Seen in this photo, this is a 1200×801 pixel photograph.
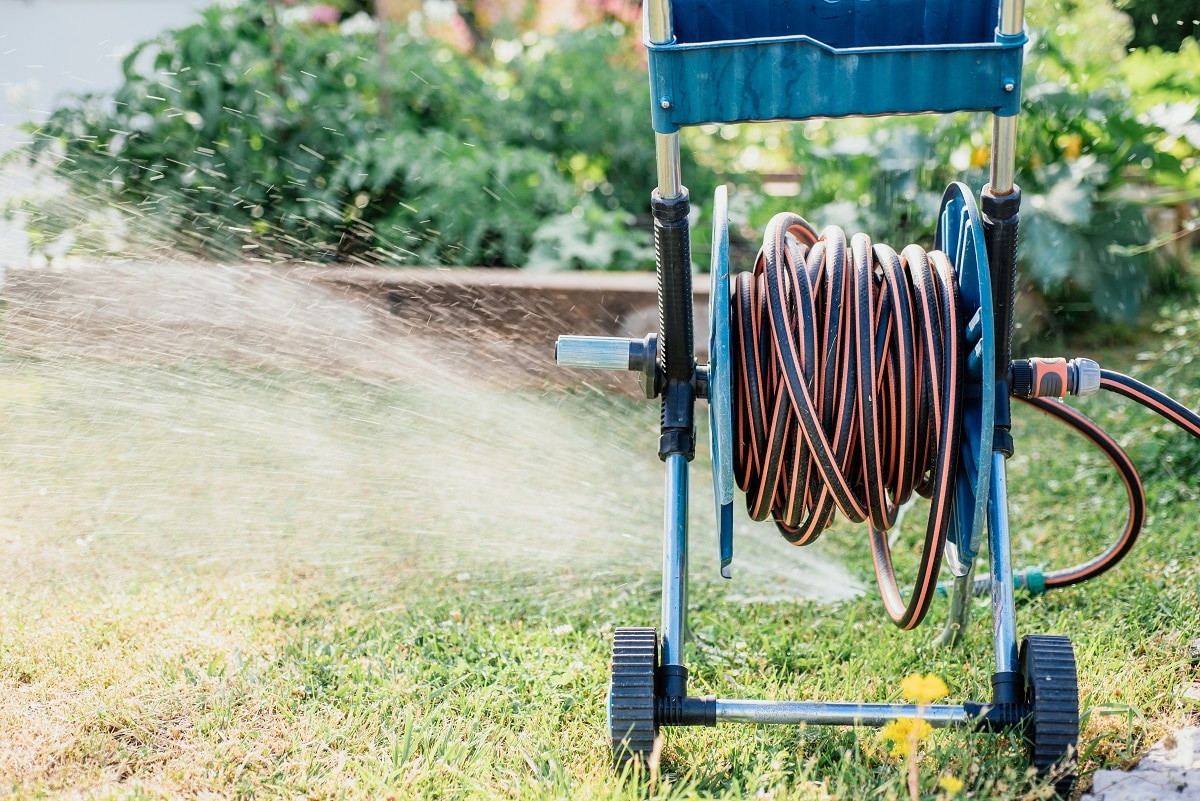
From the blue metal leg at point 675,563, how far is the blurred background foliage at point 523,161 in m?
2.73

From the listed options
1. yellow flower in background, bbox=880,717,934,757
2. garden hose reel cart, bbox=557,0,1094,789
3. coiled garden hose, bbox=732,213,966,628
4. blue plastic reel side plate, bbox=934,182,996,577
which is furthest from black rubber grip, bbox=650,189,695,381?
yellow flower in background, bbox=880,717,934,757

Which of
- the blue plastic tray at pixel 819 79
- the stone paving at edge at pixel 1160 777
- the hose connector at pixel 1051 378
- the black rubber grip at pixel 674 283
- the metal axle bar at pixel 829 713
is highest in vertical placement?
the blue plastic tray at pixel 819 79

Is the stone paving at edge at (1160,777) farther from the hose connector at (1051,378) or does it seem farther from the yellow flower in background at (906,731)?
the hose connector at (1051,378)

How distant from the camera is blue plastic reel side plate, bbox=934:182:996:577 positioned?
1895 mm

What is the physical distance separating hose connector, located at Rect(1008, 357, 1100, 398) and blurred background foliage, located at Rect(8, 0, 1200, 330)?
235 centimetres

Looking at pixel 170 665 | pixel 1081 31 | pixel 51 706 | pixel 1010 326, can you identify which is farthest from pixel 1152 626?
pixel 1081 31

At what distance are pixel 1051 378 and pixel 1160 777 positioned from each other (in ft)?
2.39

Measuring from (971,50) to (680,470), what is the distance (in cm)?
91

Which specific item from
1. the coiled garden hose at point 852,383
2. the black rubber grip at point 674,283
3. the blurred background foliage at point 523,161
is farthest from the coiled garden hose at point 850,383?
the blurred background foliage at point 523,161

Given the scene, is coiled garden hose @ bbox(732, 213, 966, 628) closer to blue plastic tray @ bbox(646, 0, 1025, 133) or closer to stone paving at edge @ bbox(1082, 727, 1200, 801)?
blue plastic tray @ bbox(646, 0, 1025, 133)

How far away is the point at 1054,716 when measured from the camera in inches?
77.1

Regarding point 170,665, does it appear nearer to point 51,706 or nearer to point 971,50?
point 51,706

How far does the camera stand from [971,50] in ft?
6.11

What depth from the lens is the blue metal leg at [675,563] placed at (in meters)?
2.12
